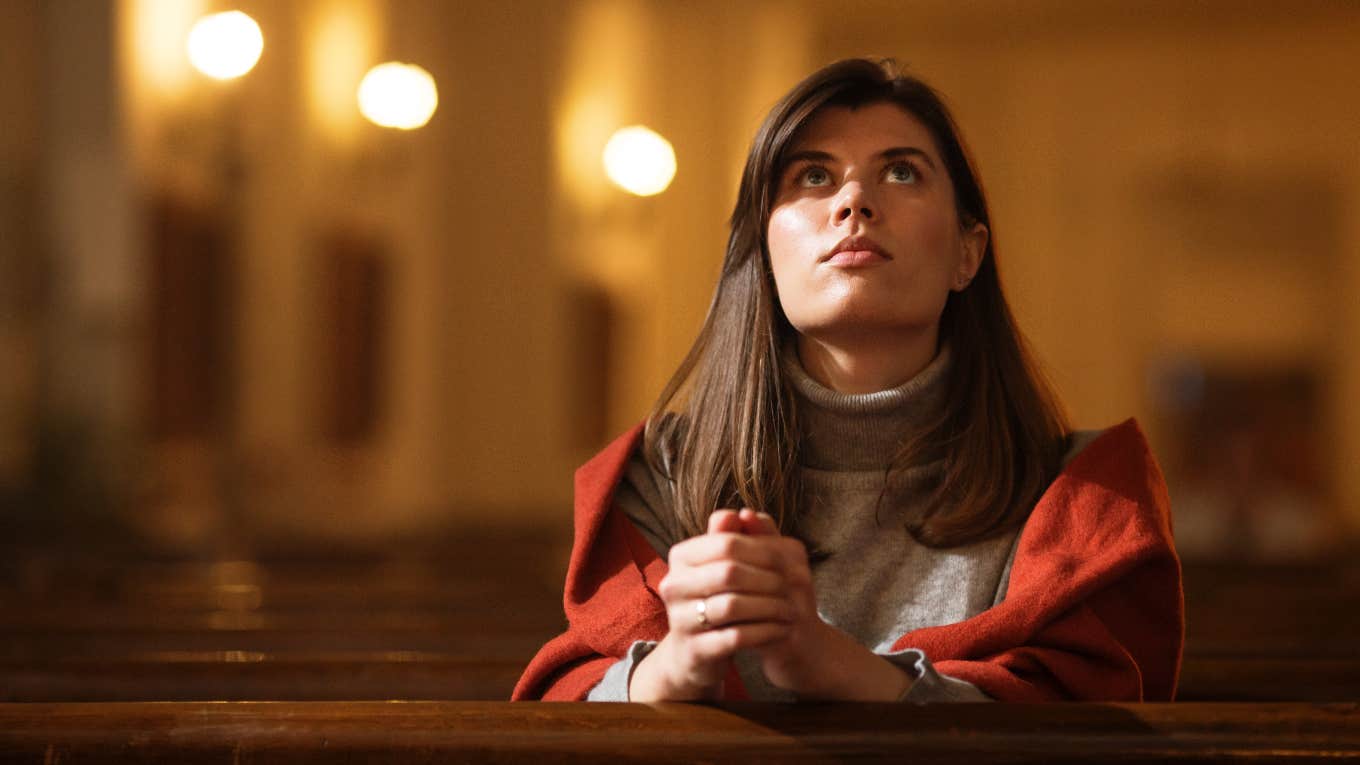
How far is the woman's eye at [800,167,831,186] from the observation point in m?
1.53

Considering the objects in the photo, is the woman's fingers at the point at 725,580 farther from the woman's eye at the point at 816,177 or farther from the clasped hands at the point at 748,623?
the woman's eye at the point at 816,177

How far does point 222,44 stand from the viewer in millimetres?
6223

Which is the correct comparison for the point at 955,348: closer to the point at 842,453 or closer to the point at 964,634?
the point at 842,453

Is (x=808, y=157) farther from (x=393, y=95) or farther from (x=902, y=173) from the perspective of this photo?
(x=393, y=95)

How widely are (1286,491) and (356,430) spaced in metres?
7.30

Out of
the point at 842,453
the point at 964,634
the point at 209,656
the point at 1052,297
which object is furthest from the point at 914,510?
the point at 1052,297

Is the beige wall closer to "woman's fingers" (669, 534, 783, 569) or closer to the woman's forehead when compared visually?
the woman's forehead

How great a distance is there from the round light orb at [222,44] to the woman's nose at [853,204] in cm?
534

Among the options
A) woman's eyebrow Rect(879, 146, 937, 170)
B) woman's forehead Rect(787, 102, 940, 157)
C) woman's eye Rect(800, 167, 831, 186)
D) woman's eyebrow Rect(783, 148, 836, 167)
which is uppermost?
woman's forehead Rect(787, 102, 940, 157)

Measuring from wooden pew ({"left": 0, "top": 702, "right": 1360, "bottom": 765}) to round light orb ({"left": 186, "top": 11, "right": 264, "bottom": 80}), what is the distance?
5.58 metres

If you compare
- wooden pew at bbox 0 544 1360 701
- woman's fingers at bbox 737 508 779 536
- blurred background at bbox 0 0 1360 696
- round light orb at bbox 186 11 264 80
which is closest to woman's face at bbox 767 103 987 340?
woman's fingers at bbox 737 508 779 536

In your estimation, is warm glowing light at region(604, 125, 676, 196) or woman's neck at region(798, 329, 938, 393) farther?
warm glowing light at region(604, 125, 676, 196)

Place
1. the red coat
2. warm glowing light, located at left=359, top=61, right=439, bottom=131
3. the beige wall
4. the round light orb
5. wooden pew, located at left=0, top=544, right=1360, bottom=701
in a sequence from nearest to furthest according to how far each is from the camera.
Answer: the red coat, wooden pew, located at left=0, top=544, right=1360, bottom=701, the round light orb, warm glowing light, located at left=359, top=61, right=439, bottom=131, the beige wall

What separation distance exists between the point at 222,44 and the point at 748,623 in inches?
227
